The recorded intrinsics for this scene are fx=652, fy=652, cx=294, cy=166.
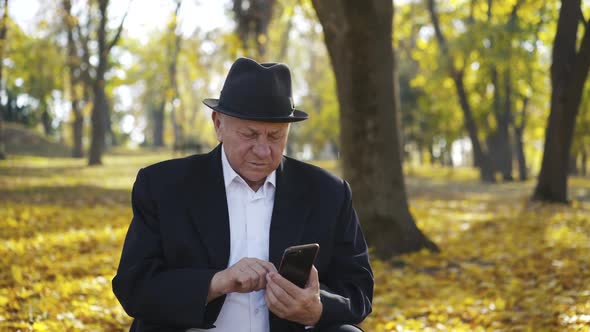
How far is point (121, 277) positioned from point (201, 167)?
0.63m

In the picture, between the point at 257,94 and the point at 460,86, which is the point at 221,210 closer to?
the point at 257,94

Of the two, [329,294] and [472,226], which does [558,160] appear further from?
[329,294]

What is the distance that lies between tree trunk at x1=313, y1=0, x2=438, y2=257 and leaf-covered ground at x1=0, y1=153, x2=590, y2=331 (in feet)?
1.68

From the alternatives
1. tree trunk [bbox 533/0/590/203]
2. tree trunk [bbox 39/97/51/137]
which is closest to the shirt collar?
tree trunk [bbox 533/0/590/203]

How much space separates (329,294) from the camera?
297cm

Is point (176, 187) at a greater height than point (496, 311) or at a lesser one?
greater

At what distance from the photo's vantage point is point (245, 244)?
302cm

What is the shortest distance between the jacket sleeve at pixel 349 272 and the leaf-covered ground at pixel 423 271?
92.8 inches

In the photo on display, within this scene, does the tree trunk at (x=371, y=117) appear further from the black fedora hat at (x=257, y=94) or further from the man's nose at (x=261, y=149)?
the man's nose at (x=261, y=149)

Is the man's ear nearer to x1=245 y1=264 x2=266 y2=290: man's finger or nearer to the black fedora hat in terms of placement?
the black fedora hat

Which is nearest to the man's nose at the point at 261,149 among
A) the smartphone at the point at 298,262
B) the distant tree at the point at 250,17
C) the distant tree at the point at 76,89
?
the smartphone at the point at 298,262

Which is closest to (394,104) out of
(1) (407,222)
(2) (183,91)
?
(1) (407,222)

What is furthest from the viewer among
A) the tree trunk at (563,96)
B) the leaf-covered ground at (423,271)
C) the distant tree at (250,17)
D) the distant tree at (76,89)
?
the distant tree at (76,89)

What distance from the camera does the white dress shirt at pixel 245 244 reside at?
9.89ft
